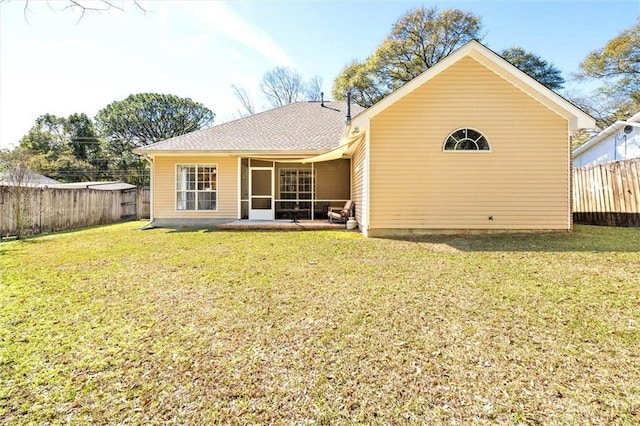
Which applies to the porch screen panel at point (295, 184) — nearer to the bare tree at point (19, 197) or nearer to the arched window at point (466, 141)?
the arched window at point (466, 141)

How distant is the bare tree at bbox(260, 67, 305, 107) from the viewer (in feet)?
95.1

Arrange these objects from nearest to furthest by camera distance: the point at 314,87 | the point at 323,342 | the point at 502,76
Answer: the point at 323,342 < the point at 502,76 < the point at 314,87

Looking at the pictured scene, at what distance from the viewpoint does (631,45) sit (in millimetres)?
19031

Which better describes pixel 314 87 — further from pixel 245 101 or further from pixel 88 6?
pixel 88 6

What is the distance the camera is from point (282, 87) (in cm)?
2930

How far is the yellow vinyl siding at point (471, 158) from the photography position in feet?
28.0

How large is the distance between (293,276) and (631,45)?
86.9 ft

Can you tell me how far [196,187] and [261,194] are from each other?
101 inches

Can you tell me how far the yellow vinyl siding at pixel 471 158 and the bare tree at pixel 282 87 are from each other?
22.3 meters

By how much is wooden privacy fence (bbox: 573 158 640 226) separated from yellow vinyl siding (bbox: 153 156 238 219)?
13135 millimetres

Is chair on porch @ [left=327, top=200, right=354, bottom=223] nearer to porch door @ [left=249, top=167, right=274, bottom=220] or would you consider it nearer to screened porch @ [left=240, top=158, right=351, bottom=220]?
screened porch @ [left=240, top=158, right=351, bottom=220]

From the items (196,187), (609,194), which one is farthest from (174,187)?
(609,194)

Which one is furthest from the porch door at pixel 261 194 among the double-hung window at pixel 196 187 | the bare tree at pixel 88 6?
Answer: the bare tree at pixel 88 6

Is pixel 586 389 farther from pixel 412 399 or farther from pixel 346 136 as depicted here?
pixel 346 136
